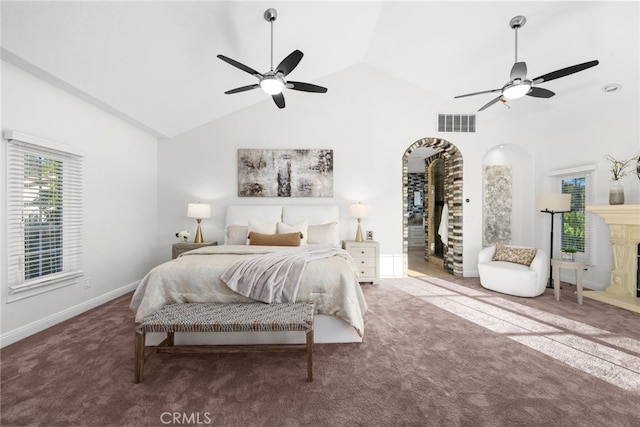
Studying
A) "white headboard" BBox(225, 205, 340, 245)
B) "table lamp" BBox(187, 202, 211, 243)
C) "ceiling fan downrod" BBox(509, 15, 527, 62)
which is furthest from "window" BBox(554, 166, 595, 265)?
"table lamp" BBox(187, 202, 211, 243)

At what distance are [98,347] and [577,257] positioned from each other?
22.0 ft

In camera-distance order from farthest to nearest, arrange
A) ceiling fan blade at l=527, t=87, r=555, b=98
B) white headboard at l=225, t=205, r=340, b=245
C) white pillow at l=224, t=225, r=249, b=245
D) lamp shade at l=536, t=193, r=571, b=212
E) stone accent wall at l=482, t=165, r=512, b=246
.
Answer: stone accent wall at l=482, t=165, r=512, b=246, white headboard at l=225, t=205, r=340, b=245, white pillow at l=224, t=225, r=249, b=245, lamp shade at l=536, t=193, r=571, b=212, ceiling fan blade at l=527, t=87, r=555, b=98

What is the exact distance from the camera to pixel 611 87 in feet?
11.5

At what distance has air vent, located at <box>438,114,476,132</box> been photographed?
16.6ft

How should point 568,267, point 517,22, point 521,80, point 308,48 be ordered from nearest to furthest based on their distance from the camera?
point 521,80
point 517,22
point 568,267
point 308,48

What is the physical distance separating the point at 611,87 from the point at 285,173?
482 centimetres

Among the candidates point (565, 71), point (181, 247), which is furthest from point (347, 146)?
point (181, 247)

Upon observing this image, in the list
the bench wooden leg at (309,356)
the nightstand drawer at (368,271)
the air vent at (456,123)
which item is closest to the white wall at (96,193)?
the bench wooden leg at (309,356)

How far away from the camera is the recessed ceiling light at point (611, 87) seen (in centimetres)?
347

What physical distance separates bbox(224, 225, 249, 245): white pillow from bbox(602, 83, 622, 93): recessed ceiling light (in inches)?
216

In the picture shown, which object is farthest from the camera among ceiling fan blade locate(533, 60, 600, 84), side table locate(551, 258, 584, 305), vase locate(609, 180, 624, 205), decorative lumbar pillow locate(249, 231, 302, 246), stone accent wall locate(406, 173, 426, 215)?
stone accent wall locate(406, 173, 426, 215)

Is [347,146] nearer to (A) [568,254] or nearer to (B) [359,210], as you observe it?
(B) [359,210]

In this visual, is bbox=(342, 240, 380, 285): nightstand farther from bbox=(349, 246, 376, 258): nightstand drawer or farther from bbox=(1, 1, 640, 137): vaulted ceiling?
bbox=(1, 1, 640, 137): vaulted ceiling

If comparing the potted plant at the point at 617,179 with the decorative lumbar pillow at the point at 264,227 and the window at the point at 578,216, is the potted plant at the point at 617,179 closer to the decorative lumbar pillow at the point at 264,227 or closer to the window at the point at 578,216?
the window at the point at 578,216
